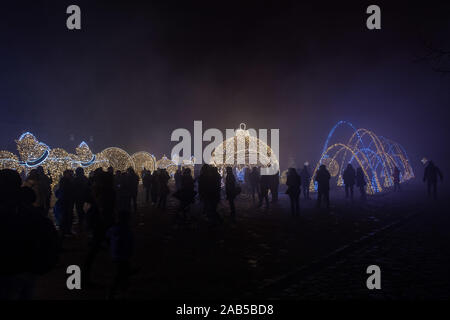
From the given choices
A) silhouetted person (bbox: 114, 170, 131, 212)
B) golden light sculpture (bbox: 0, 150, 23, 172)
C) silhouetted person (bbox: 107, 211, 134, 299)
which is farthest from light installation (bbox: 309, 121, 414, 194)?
golden light sculpture (bbox: 0, 150, 23, 172)

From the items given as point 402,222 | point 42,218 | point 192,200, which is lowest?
point 402,222

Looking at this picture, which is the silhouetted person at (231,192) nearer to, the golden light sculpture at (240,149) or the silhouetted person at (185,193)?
the silhouetted person at (185,193)

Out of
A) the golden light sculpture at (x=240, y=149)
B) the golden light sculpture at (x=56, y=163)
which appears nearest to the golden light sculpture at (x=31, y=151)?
the golden light sculpture at (x=56, y=163)

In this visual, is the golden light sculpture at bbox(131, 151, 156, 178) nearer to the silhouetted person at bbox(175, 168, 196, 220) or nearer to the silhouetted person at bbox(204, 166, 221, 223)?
the silhouetted person at bbox(175, 168, 196, 220)

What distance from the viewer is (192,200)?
11.8 meters

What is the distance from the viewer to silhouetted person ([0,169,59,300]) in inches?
108

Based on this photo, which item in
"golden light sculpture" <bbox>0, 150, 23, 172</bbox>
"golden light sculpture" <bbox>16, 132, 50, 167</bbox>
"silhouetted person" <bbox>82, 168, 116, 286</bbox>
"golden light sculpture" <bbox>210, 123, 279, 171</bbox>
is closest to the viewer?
"silhouetted person" <bbox>82, 168, 116, 286</bbox>

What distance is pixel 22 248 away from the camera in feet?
9.07

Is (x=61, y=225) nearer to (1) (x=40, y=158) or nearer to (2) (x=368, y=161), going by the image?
(1) (x=40, y=158)

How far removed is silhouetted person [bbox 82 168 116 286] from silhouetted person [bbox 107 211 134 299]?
0.85m
